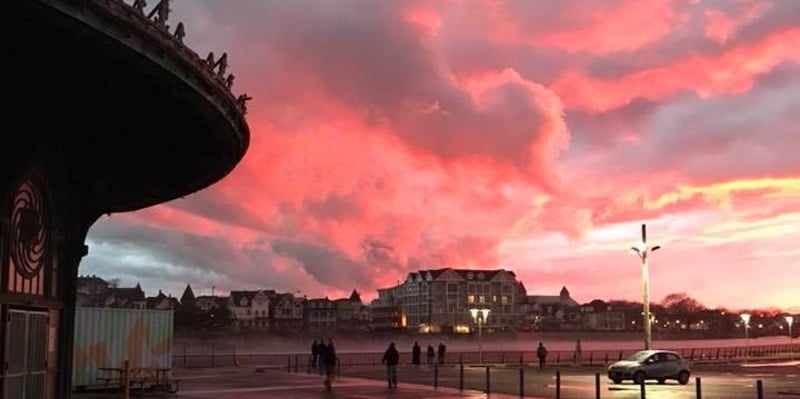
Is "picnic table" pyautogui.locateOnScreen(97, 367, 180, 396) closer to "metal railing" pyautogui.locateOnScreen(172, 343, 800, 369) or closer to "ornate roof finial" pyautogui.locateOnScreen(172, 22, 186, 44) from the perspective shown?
"ornate roof finial" pyautogui.locateOnScreen(172, 22, 186, 44)

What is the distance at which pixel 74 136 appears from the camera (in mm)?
15258

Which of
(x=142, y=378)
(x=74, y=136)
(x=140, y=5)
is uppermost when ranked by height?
(x=140, y=5)

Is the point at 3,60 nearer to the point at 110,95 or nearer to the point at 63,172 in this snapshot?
the point at 110,95

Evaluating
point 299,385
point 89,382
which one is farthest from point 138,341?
point 299,385

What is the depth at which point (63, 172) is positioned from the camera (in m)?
15.8

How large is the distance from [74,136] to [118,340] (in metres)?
17.0

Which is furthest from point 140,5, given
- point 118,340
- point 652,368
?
point 652,368

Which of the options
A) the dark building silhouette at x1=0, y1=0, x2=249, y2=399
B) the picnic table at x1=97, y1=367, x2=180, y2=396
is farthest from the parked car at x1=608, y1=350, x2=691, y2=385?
the dark building silhouette at x1=0, y1=0, x2=249, y2=399

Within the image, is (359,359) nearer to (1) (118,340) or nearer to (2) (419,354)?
(2) (419,354)

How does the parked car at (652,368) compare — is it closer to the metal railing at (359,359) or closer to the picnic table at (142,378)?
the metal railing at (359,359)

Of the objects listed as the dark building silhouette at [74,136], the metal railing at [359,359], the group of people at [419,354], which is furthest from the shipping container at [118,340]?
the group of people at [419,354]

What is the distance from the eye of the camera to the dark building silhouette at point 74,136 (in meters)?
10.4

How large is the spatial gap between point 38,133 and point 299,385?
23.6 metres

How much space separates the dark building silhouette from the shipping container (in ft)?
40.4
